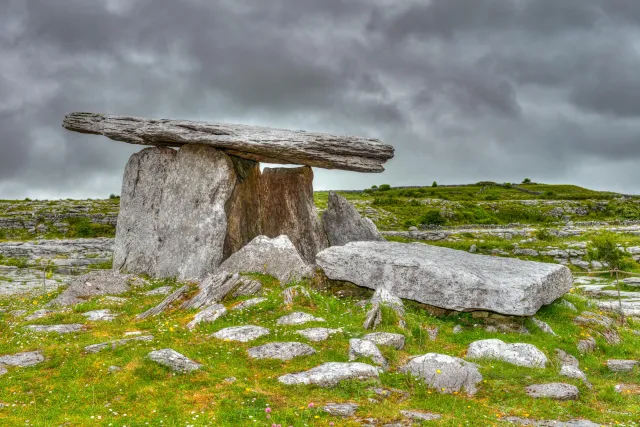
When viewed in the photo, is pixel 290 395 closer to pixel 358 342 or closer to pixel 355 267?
pixel 358 342

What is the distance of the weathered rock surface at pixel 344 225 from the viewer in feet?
107

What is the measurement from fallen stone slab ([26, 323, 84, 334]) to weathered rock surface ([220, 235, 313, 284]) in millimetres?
6169

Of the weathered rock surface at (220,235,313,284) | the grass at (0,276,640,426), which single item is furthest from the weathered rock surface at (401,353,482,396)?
the weathered rock surface at (220,235,313,284)

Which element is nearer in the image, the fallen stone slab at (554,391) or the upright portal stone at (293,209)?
the fallen stone slab at (554,391)

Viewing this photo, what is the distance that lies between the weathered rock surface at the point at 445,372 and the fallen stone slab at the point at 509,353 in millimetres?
1384

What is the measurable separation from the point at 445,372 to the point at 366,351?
1.98 meters

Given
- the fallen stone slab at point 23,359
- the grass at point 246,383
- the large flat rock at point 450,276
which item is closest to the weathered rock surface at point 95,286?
the grass at point 246,383

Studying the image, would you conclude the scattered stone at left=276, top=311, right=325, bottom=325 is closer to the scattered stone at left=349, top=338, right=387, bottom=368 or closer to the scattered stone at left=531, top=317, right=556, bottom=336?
the scattered stone at left=349, top=338, right=387, bottom=368

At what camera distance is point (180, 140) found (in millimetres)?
28219

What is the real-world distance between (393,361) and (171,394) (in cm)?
531

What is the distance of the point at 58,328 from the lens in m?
17.7

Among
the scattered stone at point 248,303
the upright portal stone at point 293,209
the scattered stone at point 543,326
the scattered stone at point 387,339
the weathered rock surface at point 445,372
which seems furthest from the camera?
the upright portal stone at point 293,209

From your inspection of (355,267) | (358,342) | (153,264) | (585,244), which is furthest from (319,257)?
(585,244)

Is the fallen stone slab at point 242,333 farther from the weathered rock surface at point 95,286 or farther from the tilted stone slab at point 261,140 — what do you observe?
the tilted stone slab at point 261,140
